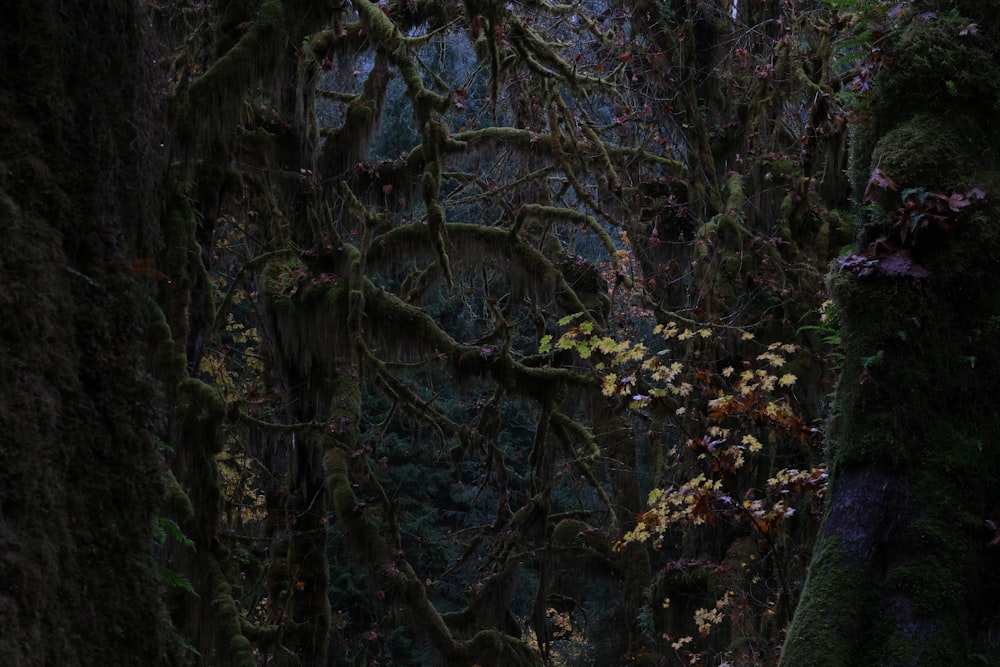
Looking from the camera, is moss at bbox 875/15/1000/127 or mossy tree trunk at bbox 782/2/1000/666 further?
moss at bbox 875/15/1000/127

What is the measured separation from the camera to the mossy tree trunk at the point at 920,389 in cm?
335

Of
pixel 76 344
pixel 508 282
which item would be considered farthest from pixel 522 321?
pixel 76 344

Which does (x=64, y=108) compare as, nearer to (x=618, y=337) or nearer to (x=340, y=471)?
(x=340, y=471)

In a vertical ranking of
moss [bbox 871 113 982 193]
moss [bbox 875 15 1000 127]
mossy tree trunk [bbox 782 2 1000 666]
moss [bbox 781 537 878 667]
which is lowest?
moss [bbox 781 537 878 667]

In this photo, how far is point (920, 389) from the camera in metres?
3.57

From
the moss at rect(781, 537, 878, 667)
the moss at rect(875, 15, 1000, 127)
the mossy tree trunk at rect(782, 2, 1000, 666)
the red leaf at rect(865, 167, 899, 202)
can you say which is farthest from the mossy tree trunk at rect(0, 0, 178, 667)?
the moss at rect(875, 15, 1000, 127)

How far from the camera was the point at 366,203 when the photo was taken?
10984 millimetres

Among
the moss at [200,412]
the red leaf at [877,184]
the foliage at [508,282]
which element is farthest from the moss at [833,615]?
the moss at [200,412]

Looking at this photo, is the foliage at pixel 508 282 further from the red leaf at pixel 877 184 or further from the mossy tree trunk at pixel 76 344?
the mossy tree trunk at pixel 76 344

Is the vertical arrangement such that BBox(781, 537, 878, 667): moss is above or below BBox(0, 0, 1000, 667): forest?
below

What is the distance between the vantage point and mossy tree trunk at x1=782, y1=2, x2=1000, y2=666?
3350mm

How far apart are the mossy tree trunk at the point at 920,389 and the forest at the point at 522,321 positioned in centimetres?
1

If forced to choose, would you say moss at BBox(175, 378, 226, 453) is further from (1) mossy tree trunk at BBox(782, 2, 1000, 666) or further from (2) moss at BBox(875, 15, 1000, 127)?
(2) moss at BBox(875, 15, 1000, 127)

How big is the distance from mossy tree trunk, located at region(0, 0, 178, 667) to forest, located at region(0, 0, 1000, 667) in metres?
0.01
